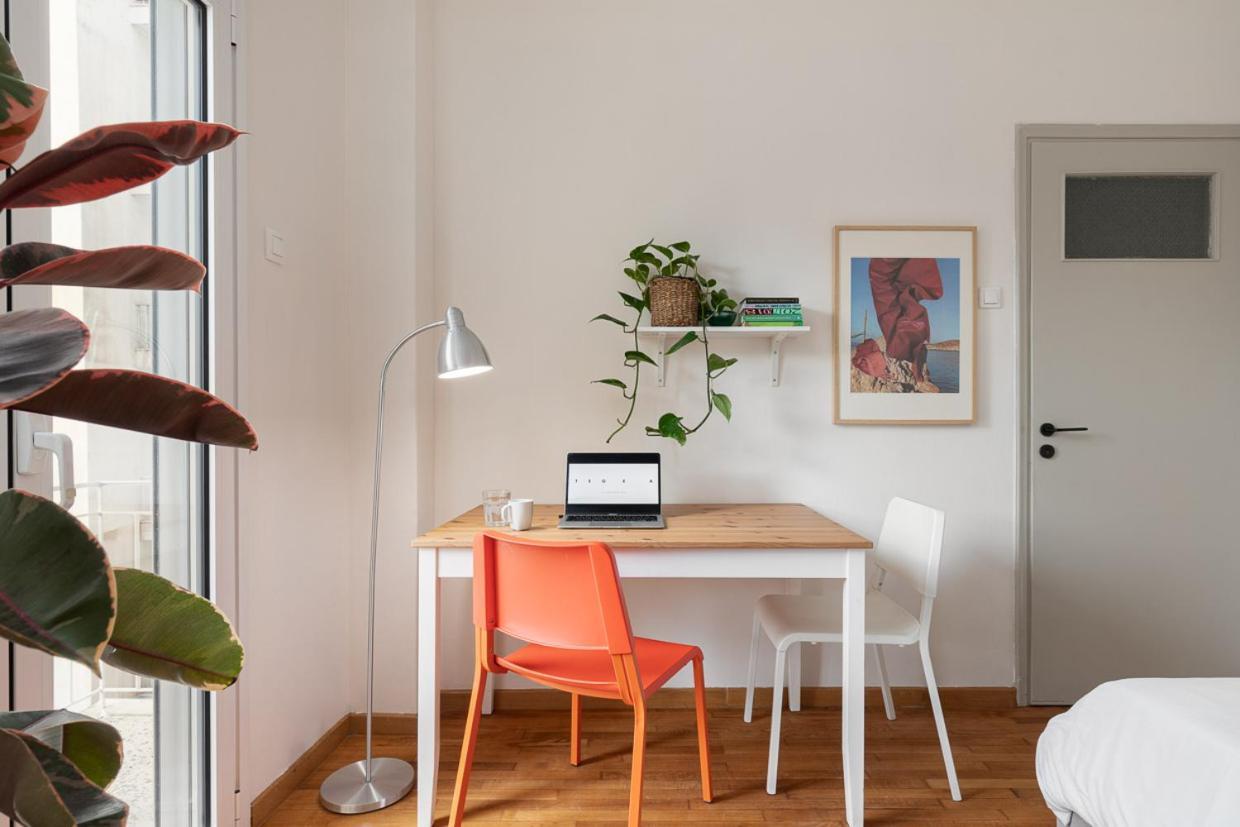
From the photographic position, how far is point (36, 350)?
487 mm

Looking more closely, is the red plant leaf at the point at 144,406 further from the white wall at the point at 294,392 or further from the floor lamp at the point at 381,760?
the white wall at the point at 294,392

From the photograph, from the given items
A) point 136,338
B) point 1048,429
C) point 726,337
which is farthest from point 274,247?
point 1048,429

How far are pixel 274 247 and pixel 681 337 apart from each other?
1373 mm

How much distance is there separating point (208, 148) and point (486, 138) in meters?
2.18

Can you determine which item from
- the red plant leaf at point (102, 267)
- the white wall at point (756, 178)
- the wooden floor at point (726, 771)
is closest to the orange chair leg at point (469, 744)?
the wooden floor at point (726, 771)

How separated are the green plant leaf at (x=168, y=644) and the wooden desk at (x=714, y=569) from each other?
1.19m

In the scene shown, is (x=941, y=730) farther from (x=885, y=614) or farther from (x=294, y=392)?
(x=294, y=392)

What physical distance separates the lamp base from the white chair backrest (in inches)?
63.1

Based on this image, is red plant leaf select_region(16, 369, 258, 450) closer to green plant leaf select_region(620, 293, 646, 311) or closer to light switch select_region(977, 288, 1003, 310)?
green plant leaf select_region(620, 293, 646, 311)

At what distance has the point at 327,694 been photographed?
2279 mm

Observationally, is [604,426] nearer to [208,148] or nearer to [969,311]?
[969,311]

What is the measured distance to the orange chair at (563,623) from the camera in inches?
60.9

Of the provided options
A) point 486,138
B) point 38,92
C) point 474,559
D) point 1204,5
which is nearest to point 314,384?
point 474,559

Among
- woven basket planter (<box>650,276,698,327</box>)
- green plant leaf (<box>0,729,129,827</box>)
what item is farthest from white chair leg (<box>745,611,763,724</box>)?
green plant leaf (<box>0,729,129,827</box>)
